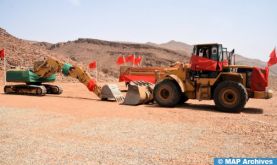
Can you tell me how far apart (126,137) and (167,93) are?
6.34 m

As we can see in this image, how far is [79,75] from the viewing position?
637 inches

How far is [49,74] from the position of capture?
1725 centimetres

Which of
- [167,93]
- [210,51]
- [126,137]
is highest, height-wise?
[210,51]

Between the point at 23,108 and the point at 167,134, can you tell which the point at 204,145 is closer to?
the point at 167,134

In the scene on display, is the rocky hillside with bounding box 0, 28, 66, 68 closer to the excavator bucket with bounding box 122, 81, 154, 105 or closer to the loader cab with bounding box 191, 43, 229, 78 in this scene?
the excavator bucket with bounding box 122, 81, 154, 105

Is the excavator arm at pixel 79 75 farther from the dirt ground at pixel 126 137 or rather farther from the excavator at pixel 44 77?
the dirt ground at pixel 126 137

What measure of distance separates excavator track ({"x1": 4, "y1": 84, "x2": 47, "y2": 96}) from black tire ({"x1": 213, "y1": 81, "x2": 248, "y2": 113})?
8.76 meters

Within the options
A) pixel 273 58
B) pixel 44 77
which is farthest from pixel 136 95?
pixel 273 58

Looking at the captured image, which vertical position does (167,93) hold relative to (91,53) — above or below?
below

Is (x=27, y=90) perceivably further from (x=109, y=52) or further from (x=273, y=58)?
(x=109, y=52)

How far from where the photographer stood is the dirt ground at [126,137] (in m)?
6.12

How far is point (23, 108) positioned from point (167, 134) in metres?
6.17

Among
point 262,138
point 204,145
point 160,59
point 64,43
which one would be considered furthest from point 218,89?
point 64,43

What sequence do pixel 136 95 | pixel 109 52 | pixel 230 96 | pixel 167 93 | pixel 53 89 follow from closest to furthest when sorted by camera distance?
pixel 230 96 < pixel 167 93 < pixel 136 95 < pixel 53 89 < pixel 109 52
